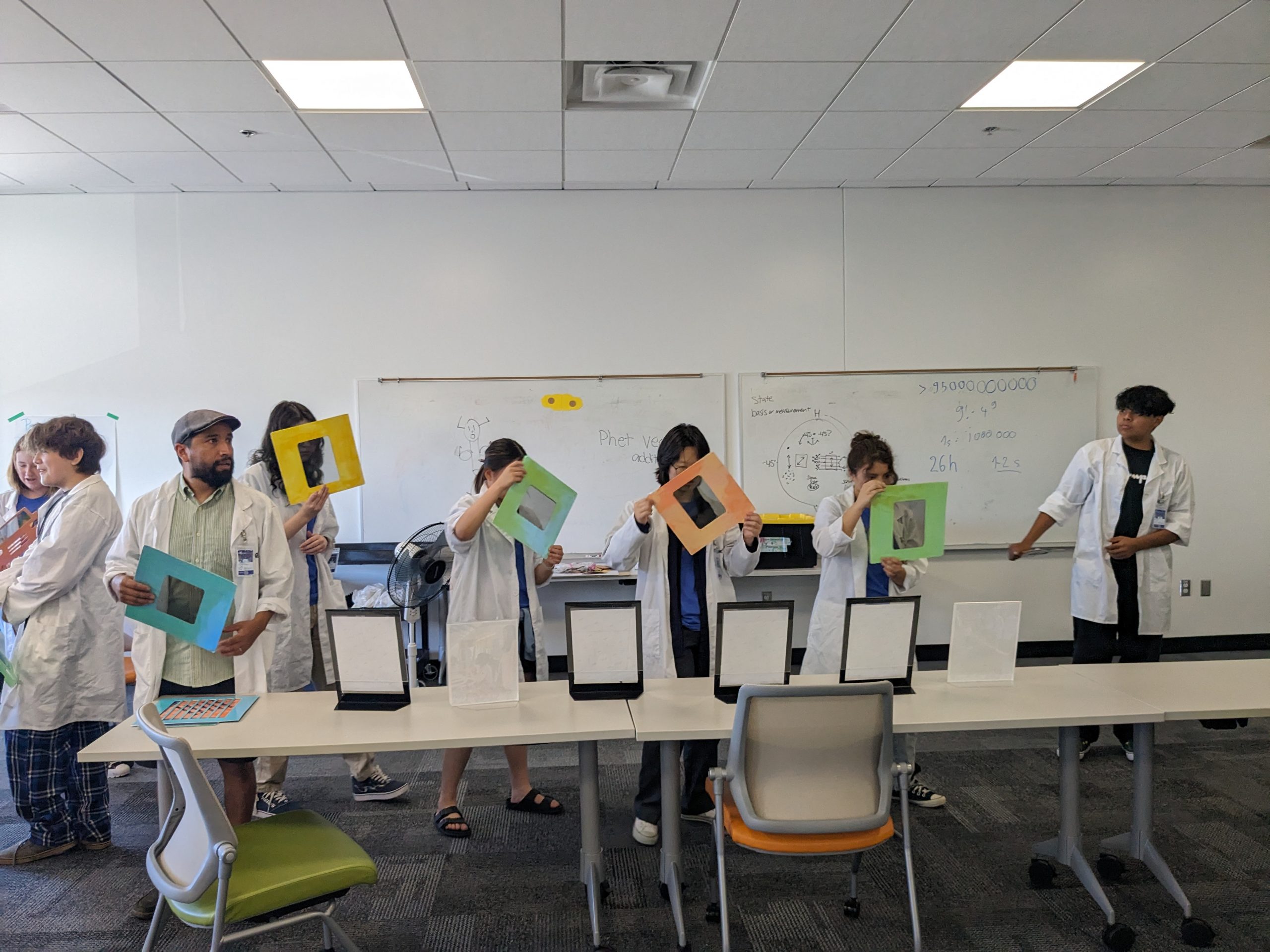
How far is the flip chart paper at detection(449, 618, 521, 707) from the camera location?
2555 millimetres

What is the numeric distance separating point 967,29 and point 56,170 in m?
4.79

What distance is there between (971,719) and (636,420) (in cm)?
337

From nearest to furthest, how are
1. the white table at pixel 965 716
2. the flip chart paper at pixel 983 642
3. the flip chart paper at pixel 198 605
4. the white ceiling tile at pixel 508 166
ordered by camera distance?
1. the white table at pixel 965 716
2. the flip chart paper at pixel 198 605
3. the flip chart paper at pixel 983 642
4. the white ceiling tile at pixel 508 166

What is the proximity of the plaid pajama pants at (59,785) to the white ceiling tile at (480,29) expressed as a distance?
9.37 ft

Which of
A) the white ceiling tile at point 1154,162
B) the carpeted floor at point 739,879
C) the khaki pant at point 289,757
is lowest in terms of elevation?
the carpeted floor at point 739,879

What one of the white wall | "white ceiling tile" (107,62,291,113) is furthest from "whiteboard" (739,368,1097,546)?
"white ceiling tile" (107,62,291,113)

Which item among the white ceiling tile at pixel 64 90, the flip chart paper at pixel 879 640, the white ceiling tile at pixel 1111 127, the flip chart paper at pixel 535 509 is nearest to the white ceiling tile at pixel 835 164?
the white ceiling tile at pixel 1111 127

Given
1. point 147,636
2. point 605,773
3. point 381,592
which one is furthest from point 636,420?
point 147,636

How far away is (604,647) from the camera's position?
2629mm

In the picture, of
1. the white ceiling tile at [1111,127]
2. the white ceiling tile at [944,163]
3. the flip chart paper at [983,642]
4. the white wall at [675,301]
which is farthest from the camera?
the white wall at [675,301]

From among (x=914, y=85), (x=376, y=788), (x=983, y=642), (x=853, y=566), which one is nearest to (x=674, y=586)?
(x=853, y=566)

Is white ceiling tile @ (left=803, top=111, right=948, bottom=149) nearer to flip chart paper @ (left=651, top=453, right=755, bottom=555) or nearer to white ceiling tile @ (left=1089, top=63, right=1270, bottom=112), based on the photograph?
white ceiling tile @ (left=1089, top=63, right=1270, bottom=112)

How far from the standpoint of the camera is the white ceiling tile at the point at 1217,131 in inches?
173

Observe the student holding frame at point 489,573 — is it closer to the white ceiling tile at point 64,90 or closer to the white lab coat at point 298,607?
the white lab coat at point 298,607
